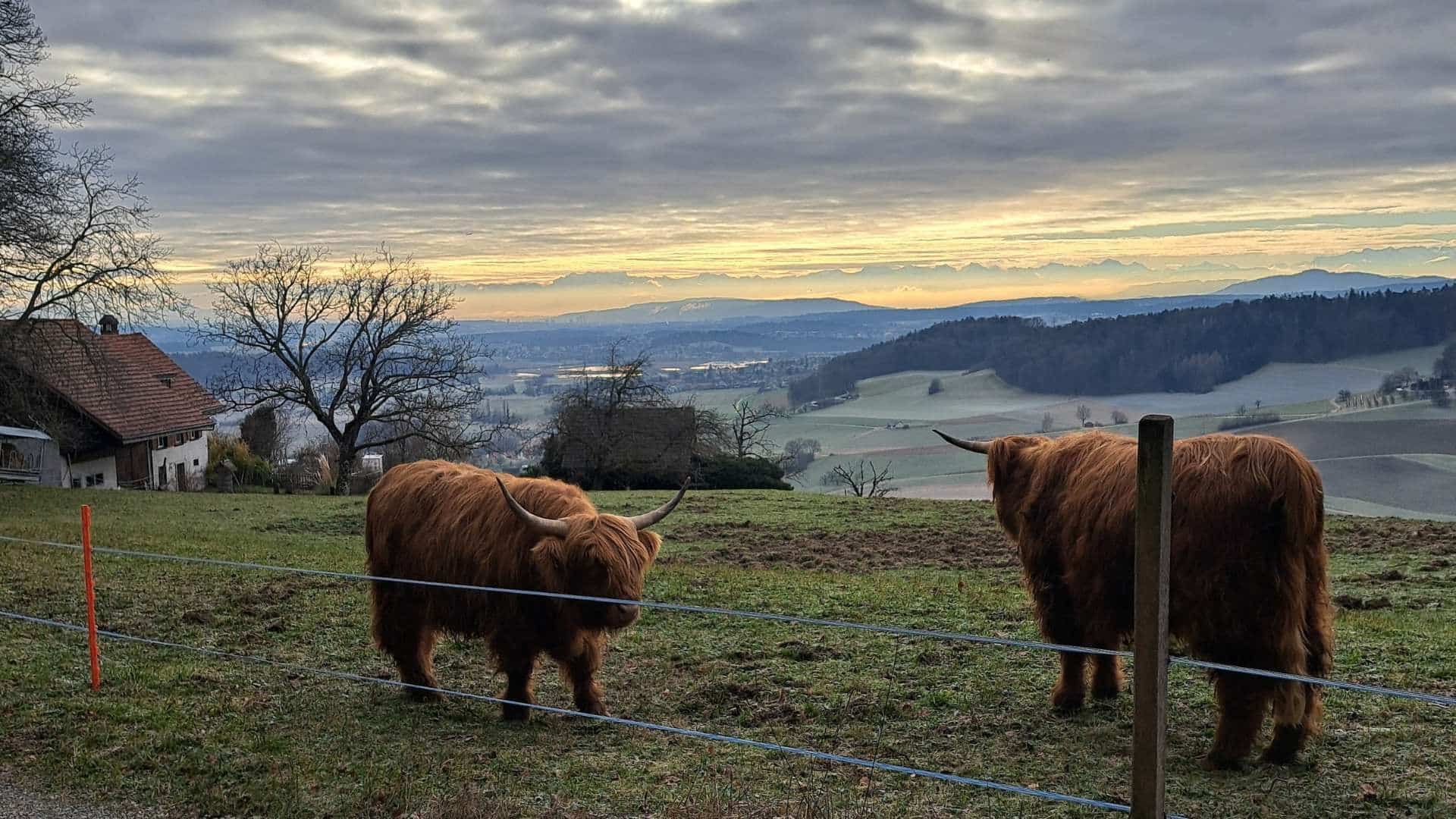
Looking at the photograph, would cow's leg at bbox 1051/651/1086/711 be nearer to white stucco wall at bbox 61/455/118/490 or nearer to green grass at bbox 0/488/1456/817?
green grass at bbox 0/488/1456/817

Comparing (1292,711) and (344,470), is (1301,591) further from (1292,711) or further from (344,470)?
(344,470)

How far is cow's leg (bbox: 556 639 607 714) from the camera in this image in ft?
21.1

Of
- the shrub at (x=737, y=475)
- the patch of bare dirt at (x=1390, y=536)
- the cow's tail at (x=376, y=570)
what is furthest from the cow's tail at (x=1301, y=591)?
the shrub at (x=737, y=475)

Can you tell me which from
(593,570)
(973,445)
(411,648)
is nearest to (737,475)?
(411,648)

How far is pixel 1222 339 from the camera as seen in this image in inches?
2002

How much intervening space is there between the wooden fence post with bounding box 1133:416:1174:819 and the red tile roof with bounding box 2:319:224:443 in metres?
30.7

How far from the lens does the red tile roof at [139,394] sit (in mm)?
35531

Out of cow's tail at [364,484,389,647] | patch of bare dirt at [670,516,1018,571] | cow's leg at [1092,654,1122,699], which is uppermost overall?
cow's tail at [364,484,389,647]

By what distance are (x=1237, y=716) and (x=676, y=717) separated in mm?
3146

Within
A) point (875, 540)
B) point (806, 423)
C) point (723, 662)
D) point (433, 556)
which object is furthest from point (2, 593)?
point (806, 423)

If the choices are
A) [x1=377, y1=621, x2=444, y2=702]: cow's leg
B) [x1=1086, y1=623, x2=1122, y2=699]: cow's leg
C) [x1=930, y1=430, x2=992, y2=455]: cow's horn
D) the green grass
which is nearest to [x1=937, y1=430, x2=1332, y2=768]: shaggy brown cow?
the green grass

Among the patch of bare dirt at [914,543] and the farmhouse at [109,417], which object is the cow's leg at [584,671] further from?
the farmhouse at [109,417]

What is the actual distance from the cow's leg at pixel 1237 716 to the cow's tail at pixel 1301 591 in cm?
9

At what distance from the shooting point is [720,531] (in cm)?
1827
